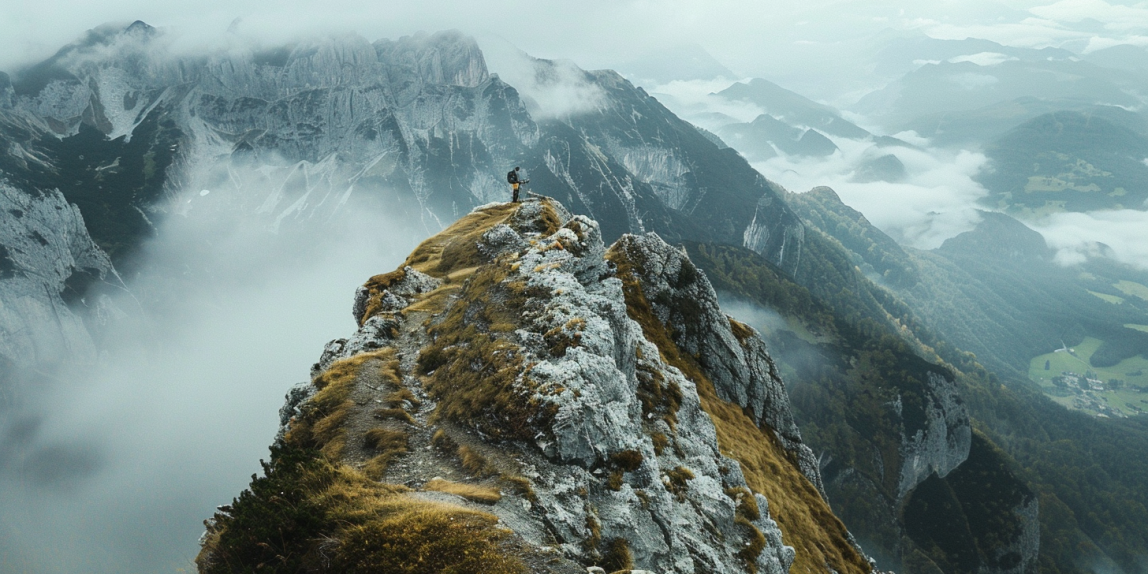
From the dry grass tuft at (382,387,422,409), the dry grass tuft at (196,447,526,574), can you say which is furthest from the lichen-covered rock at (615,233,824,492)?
the dry grass tuft at (196,447,526,574)

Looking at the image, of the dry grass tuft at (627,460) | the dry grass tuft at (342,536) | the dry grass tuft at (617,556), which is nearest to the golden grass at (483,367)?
the dry grass tuft at (627,460)

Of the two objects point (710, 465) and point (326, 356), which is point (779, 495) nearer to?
point (710, 465)

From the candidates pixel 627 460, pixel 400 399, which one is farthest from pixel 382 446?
pixel 627 460

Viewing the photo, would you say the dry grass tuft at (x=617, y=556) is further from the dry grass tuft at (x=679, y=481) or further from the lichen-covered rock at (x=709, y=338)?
the lichen-covered rock at (x=709, y=338)

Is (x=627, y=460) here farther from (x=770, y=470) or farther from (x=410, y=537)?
(x=770, y=470)

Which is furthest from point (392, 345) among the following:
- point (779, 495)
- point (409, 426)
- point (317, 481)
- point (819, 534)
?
point (819, 534)
